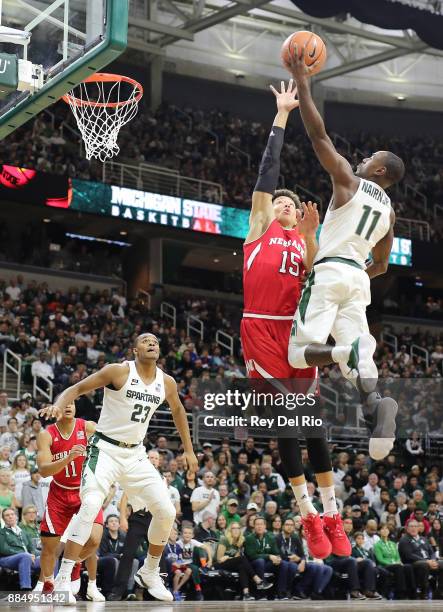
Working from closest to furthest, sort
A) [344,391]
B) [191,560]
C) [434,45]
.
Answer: [191,560]
[344,391]
[434,45]

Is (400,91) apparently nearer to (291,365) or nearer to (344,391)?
(344,391)

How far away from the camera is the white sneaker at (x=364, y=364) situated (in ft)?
21.1

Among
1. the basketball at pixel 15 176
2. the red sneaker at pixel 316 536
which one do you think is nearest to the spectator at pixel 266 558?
the red sneaker at pixel 316 536

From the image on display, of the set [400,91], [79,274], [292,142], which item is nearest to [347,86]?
[400,91]

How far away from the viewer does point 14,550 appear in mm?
11891

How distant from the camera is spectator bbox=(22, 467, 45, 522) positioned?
13055mm

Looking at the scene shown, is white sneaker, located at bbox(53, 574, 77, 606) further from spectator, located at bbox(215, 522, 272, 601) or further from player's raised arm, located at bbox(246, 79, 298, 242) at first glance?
spectator, located at bbox(215, 522, 272, 601)

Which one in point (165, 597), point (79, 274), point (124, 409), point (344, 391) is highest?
point (79, 274)

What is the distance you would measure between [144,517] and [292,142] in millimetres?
21783

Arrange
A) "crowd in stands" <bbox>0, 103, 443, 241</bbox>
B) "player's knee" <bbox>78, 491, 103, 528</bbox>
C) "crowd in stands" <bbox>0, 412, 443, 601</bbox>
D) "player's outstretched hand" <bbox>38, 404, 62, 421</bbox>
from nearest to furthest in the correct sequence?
1. "player's outstretched hand" <bbox>38, 404, 62, 421</bbox>
2. "player's knee" <bbox>78, 491, 103, 528</bbox>
3. "crowd in stands" <bbox>0, 412, 443, 601</bbox>
4. "crowd in stands" <bbox>0, 103, 443, 241</bbox>

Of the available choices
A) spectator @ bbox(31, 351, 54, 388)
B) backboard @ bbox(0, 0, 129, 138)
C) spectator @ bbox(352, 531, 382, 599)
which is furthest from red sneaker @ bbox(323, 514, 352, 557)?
spectator @ bbox(31, 351, 54, 388)

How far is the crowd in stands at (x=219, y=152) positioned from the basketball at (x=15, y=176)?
0.73 meters

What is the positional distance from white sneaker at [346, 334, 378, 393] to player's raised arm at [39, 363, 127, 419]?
2.45 metres

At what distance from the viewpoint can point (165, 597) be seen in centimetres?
876
